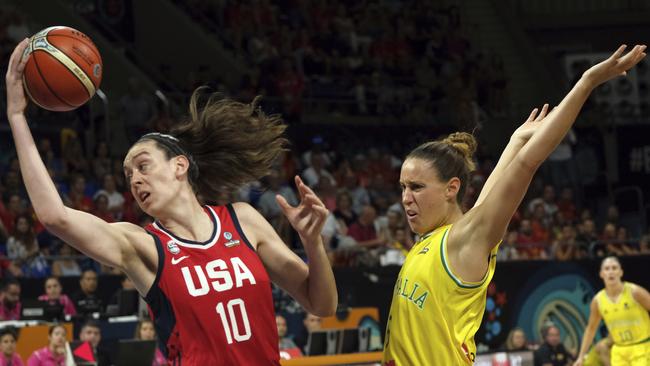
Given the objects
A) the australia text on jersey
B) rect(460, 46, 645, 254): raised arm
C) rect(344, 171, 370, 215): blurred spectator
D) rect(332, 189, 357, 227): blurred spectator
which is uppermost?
rect(344, 171, 370, 215): blurred spectator

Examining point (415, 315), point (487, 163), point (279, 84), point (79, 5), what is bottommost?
point (415, 315)

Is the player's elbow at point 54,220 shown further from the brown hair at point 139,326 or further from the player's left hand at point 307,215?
the brown hair at point 139,326

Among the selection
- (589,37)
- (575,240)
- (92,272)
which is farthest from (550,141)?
(589,37)

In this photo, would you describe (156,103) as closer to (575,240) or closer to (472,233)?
(575,240)

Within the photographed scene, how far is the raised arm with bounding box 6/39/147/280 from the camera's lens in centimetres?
415

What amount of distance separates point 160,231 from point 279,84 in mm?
13681

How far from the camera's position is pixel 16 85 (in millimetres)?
4254

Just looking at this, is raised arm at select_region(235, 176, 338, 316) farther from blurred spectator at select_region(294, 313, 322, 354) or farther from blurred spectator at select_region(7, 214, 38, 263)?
blurred spectator at select_region(7, 214, 38, 263)

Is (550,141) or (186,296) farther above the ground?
(550,141)

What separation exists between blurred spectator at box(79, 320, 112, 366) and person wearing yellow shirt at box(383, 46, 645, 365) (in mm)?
5781

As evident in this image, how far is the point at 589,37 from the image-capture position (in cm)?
2520

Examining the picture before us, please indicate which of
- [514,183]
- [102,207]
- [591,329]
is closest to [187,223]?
[514,183]

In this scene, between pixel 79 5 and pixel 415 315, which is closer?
pixel 415 315

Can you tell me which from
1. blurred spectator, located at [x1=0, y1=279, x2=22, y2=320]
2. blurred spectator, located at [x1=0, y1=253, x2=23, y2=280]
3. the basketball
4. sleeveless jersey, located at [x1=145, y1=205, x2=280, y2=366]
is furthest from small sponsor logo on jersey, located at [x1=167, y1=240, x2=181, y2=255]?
blurred spectator, located at [x1=0, y1=253, x2=23, y2=280]
